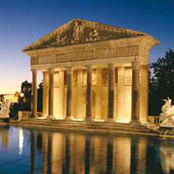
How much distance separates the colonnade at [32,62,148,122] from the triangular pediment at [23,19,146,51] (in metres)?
A: 3.00

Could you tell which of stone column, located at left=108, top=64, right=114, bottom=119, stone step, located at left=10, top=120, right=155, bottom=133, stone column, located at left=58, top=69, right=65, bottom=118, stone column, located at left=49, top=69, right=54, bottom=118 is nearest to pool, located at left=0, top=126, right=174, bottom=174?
stone step, located at left=10, top=120, right=155, bottom=133

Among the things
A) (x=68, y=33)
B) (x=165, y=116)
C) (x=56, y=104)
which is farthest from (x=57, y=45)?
(x=165, y=116)

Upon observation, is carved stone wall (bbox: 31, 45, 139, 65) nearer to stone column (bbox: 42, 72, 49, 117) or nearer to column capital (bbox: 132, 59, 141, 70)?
column capital (bbox: 132, 59, 141, 70)

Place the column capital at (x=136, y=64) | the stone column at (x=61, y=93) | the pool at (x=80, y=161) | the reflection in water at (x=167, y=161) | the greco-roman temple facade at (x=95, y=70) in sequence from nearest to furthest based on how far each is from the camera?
1. the pool at (x=80, y=161)
2. the reflection in water at (x=167, y=161)
3. the column capital at (x=136, y=64)
4. the greco-roman temple facade at (x=95, y=70)
5. the stone column at (x=61, y=93)

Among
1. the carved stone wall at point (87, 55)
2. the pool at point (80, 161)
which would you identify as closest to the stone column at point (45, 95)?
the carved stone wall at point (87, 55)

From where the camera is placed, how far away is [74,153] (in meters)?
12.9

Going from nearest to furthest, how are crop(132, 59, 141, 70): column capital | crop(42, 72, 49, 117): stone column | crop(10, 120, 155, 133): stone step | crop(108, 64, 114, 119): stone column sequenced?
1. crop(10, 120, 155, 133): stone step
2. crop(132, 59, 141, 70): column capital
3. crop(108, 64, 114, 119): stone column
4. crop(42, 72, 49, 117): stone column

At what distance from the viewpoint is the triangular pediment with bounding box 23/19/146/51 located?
29047mm

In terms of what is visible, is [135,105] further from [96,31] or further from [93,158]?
[93,158]

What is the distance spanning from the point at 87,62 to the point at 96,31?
11.7 feet

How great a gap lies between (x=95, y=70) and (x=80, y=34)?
490 cm

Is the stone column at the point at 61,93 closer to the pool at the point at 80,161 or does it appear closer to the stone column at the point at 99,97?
the stone column at the point at 99,97

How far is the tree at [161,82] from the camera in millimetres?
41438

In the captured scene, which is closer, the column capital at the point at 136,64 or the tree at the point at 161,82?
the column capital at the point at 136,64
